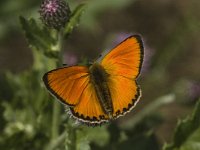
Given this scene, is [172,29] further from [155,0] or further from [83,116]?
[83,116]

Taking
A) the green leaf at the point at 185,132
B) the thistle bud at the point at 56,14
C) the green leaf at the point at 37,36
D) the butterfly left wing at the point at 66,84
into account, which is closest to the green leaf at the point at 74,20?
the thistle bud at the point at 56,14

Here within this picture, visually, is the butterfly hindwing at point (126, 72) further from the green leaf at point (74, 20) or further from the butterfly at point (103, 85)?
the green leaf at point (74, 20)

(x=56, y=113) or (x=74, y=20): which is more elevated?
(x=74, y=20)

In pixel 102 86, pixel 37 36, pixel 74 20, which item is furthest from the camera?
pixel 37 36

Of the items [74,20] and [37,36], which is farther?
[37,36]

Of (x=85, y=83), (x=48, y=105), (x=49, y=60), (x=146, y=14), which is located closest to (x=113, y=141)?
(x=48, y=105)

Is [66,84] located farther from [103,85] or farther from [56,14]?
[56,14]

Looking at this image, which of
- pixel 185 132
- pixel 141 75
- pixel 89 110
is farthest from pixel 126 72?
pixel 141 75

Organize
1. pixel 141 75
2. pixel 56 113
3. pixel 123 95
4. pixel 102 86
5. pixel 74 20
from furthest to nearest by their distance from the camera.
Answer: pixel 141 75 → pixel 56 113 → pixel 74 20 → pixel 102 86 → pixel 123 95
